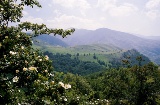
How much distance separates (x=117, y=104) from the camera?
61.0 metres

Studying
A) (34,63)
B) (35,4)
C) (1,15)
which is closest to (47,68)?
(34,63)

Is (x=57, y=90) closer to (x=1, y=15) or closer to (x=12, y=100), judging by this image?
(x=12, y=100)

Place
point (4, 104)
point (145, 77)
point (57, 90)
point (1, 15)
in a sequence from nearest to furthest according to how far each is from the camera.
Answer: point (57, 90), point (4, 104), point (1, 15), point (145, 77)

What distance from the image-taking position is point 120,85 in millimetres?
63969

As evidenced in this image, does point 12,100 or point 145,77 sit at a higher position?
point 12,100

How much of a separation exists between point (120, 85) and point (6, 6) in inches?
2128

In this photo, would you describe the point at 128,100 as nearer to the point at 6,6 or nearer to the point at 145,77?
the point at 145,77

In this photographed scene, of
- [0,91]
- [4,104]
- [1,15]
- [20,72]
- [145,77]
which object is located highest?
[1,15]

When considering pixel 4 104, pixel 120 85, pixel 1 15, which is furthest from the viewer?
pixel 120 85

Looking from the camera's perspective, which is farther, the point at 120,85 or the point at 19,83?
the point at 120,85

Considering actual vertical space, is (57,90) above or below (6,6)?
below

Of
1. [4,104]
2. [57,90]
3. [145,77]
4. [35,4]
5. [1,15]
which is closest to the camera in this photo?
[57,90]

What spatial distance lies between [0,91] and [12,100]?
913 mm

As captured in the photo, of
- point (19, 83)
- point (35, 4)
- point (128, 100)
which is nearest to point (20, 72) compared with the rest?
point (19, 83)
